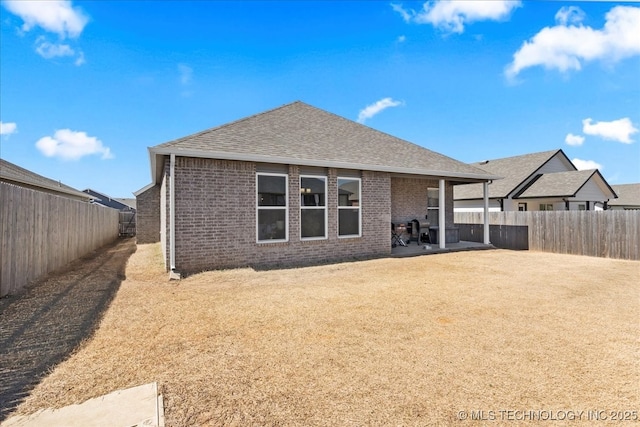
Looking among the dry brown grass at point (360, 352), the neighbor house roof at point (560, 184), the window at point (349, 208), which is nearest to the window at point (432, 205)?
the window at point (349, 208)

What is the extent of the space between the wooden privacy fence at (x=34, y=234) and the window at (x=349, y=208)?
8.09 metres

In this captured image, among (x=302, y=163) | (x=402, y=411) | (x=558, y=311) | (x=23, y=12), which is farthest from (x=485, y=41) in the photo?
(x=23, y=12)

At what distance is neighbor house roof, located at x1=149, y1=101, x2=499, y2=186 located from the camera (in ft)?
27.7

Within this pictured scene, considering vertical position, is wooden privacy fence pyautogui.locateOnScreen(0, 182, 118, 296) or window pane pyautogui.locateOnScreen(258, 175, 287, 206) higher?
window pane pyautogui.locateOnScreen(258, 175, 287, 206)

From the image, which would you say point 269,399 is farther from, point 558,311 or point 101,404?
point 558,311

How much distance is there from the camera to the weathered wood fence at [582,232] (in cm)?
1092

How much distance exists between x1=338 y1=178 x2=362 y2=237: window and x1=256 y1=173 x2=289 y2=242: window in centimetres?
209

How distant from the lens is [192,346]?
363 centimetres

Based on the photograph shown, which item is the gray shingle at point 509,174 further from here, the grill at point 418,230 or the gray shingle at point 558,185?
the grill at point 418,230

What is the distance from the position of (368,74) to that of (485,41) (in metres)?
4.70

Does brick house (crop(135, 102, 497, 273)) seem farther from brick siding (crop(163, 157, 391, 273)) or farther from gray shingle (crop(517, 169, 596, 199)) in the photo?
gray shingle (crop(517, 169, 596, 199))

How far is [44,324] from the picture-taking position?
4332mm

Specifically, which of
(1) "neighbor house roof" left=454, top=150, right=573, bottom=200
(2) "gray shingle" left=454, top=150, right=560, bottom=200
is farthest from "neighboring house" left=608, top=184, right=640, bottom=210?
(2) "gray shingle" left=454, top=150, right=560, bottom=200

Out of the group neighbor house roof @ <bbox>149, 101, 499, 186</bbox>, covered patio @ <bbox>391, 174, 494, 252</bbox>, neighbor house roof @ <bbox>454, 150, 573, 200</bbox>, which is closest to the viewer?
neighbor house roof @ <bbox>149, 101, 499, 186</bbox>
